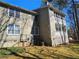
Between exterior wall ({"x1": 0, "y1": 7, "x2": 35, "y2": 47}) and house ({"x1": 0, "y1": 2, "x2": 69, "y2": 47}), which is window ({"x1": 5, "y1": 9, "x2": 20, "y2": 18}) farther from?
exterior wall ({"x1": 0, "y1": 7, "x2": 35, "y2": 47})

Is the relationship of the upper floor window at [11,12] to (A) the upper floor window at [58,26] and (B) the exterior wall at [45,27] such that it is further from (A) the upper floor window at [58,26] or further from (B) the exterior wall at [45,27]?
(A) the upper floor window at [58,26]

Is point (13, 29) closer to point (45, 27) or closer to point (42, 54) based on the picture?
point (45, 27)

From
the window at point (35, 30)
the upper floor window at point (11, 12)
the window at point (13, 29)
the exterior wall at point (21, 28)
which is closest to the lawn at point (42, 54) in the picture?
the exterior wall at point (21, 28)

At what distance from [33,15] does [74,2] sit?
Answer: 416 inches

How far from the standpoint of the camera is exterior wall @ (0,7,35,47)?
16.3m

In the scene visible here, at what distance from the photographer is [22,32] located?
62.4ft

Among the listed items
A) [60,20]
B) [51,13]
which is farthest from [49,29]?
[60,20]

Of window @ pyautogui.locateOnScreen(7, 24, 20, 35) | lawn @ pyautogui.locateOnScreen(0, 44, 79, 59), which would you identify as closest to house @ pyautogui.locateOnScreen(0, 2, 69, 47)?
window @ pyautogui.locateOnScreen(7, 24, 20, 35)

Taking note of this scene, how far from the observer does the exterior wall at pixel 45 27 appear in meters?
20.2

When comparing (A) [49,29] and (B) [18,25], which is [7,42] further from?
(A) [49,29]

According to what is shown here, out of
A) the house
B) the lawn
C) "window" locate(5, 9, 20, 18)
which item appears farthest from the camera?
"window" locate(5, 9, 20, 18)

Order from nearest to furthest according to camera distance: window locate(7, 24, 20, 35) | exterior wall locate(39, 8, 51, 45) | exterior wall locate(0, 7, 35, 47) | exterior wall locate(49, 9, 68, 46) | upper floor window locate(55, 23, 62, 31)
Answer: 1. exterior wall locate(0, 7, 35, 47)
2. window locate(7, 24, 20, 35)
3. exterior wall locate(39, 8, 51, 45)
4. exterior wall locate(49, 9, 68, 46)
5. upper floor window locate(55, 23, 62, 31)

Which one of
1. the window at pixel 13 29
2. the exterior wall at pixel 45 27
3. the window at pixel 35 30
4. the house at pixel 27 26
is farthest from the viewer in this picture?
the window at pixel 35 30

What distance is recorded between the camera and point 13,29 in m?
17.8
